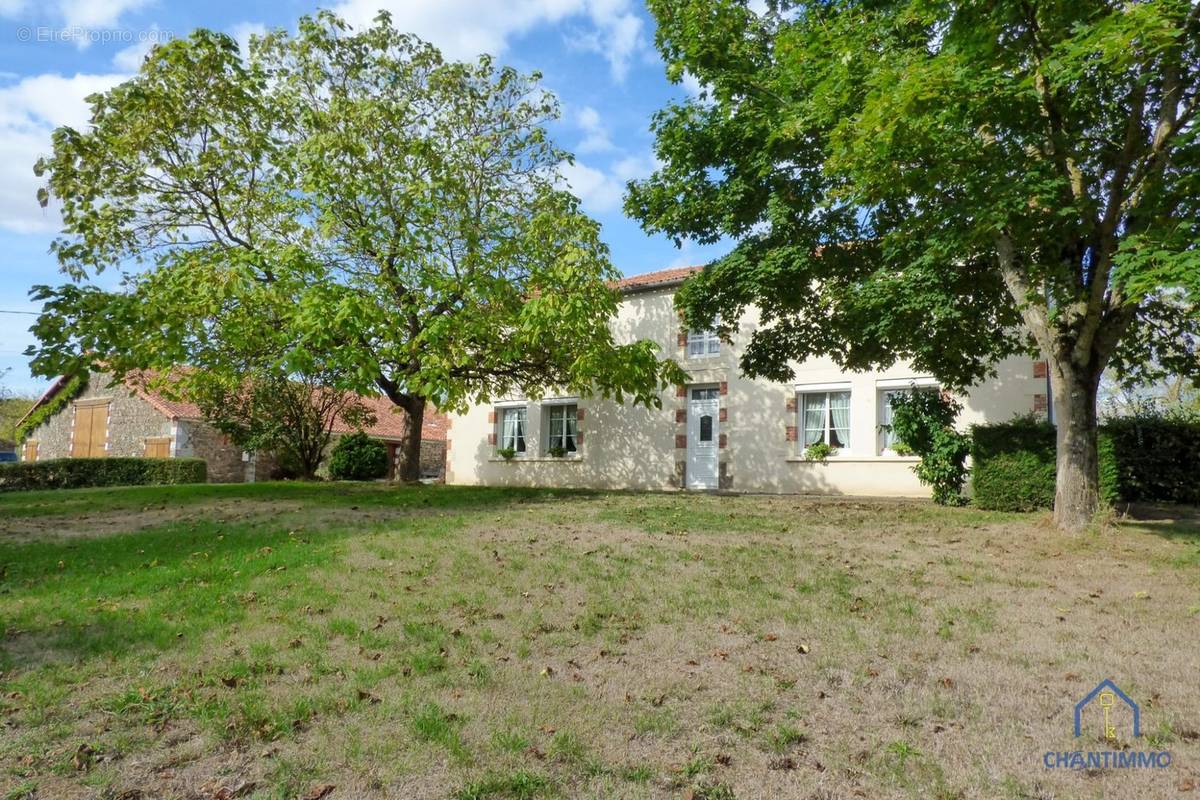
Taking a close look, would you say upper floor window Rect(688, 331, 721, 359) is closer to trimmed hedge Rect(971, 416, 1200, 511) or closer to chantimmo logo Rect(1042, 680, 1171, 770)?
trimmed hedge Rect(971, 416, 1200, 511)

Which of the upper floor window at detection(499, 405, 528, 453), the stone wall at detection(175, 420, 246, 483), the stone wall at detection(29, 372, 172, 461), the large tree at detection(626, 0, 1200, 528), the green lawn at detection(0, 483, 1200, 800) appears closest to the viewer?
the green lawn at detection(0, 483, 1200, 800)

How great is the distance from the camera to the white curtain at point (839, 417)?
16.9m

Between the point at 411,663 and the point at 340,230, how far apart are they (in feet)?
40.2

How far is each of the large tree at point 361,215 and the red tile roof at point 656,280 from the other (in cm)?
445

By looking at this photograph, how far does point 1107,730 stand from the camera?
346 centimetres

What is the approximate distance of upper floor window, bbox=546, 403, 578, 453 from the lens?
21578 mm

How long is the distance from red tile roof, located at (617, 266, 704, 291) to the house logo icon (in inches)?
622

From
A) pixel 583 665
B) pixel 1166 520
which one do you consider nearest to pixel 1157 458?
pixel 1166 520

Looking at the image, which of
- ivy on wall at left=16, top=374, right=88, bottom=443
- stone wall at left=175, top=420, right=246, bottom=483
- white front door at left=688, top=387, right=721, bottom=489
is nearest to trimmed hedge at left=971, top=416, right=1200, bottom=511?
white front door at left=688, top=387, right=721, bottom=489

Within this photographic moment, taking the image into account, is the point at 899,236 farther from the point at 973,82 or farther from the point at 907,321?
the point at 973,82

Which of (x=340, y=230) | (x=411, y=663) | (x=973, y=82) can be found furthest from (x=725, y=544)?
(x=340, y=230)

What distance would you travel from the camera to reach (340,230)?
14.7 m

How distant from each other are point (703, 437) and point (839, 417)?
3545 mm

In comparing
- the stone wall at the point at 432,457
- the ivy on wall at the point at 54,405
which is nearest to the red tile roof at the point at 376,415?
the stone wall at the point at 432,457
